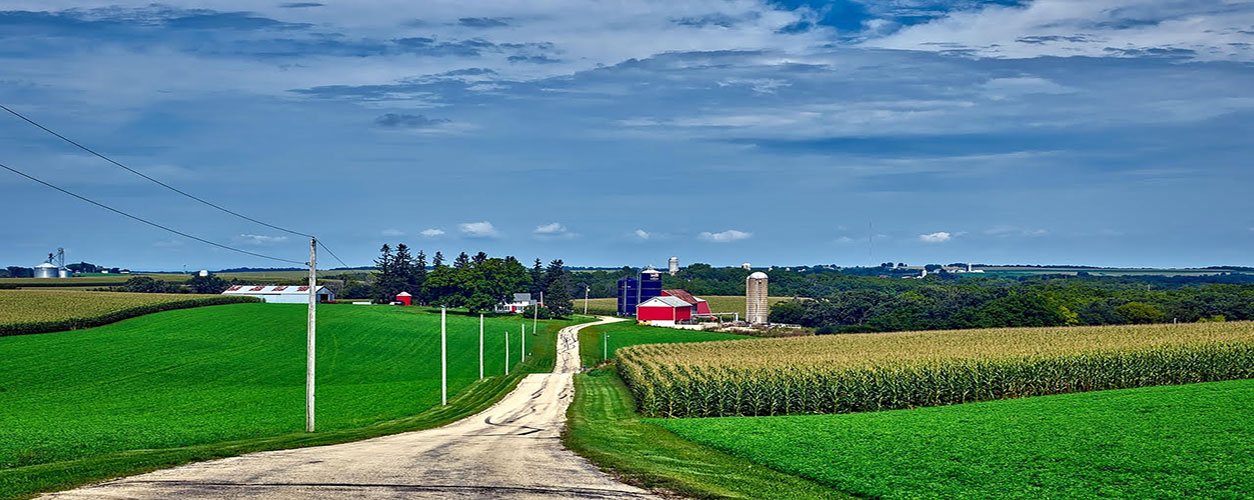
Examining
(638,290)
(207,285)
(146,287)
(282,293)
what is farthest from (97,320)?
(638,290)

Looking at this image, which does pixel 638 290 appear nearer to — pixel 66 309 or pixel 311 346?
pixel 66 309

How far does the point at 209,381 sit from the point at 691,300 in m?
109

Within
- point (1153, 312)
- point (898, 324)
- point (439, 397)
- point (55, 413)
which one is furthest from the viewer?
point (898, 324)

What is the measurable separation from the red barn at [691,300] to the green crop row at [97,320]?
71815mm

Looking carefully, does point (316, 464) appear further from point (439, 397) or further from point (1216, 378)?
point (1216, 378)

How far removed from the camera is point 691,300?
16875cm

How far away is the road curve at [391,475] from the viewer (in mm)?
18453

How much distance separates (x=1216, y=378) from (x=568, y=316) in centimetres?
11716

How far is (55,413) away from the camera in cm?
4409

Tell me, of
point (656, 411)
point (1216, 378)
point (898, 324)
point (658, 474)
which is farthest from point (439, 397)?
point (898, 324)

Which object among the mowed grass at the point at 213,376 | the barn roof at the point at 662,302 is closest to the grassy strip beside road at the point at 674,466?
the mowed grass at the point at 213,376

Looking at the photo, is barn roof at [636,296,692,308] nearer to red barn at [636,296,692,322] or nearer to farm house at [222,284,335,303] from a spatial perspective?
red barn at [636,296,692,322]

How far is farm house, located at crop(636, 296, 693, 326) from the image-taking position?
490ft

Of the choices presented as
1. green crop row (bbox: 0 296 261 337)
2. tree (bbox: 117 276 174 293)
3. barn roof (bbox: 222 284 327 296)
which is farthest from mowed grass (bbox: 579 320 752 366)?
tree (bbox: 117 276 174 293)
